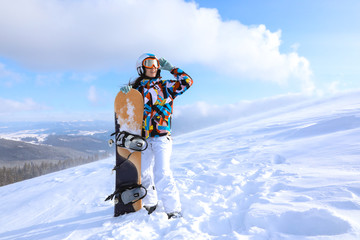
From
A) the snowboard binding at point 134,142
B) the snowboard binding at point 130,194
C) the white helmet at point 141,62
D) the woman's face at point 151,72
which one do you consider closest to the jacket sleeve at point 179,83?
the woman's face at point 151,72

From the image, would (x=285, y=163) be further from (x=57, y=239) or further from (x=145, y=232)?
(x=57, y=239)

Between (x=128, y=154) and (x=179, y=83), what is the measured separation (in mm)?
1427

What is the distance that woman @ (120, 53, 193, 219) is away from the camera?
319 cm

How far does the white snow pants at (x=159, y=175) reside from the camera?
3.04 metres

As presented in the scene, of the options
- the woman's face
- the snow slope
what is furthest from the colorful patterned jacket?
the snow slope

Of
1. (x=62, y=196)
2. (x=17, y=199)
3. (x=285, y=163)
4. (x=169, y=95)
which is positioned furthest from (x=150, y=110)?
(x=17, y=199)

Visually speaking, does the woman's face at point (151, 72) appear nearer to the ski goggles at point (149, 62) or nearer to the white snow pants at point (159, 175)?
the ski goggles at point (149, 62)

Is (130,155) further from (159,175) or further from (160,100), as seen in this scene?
(160,100)

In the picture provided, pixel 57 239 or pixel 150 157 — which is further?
pixel 150 157

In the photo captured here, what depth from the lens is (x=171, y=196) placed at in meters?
3.04

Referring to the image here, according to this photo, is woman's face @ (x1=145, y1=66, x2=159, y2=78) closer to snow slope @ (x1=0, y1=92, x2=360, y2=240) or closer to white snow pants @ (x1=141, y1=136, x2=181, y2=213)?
white snow pants @ (x1=141, y1=136, x2=181, y2=213)

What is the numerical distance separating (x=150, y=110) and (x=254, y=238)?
2167mm

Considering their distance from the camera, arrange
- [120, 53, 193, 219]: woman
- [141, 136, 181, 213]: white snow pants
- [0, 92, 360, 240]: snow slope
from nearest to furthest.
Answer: [0, 92, 360, 240]: snow slope < [141, 136, 181, 213]: white snow pants < [120, 53, 193, 219]: woman

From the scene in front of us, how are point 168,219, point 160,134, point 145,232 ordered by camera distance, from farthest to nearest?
point 160,134
point 168,219
point 145,232
